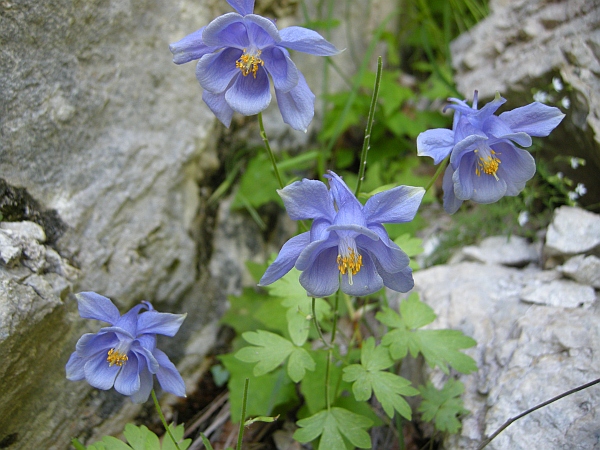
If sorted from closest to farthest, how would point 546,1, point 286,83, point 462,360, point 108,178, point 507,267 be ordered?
point 286,83, point 462,360, point 108,178, point 507,267, point 546,1

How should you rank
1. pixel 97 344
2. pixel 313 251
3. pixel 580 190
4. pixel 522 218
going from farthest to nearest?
pixel 522 218, pixel 580 190, pixel 97 344, pixel 313 251

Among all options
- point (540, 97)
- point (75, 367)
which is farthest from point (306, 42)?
point (540, 97)

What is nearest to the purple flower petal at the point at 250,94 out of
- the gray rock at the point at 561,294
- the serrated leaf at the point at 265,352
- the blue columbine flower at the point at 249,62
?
the blue columbine flower at the point at 249,62

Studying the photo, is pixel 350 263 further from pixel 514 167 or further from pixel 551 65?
pixel 551 65

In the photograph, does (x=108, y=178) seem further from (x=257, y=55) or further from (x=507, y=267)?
(x=507, y=267)

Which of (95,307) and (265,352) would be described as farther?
(265,352)

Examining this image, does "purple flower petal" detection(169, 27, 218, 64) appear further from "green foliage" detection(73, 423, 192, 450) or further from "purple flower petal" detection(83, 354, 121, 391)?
"green foliage" detection(73, 423, 192, 450)

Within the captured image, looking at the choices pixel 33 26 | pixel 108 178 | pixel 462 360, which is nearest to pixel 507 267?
pixel 462 360
